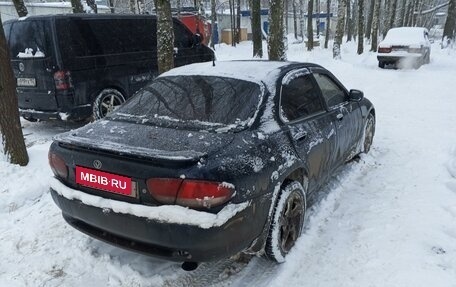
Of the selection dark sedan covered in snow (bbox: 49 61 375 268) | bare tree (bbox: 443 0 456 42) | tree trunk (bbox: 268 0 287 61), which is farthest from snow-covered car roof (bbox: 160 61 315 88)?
bare tree (bbox: 443 0 456 42)

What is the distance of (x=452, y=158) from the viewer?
5.25 metres

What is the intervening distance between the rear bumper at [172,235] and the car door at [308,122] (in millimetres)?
960

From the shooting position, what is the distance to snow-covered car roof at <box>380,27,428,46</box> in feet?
48.7

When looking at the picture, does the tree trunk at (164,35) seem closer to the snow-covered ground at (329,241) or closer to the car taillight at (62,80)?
the car taillight at (62,80)

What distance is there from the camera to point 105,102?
22.9ft

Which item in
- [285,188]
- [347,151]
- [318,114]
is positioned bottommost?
[347,151]

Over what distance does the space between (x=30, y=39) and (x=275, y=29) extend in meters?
5.50

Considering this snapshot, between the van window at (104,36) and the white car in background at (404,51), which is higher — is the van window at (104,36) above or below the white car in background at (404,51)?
above

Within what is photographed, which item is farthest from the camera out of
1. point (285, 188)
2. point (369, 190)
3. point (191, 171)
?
point (369, 190)

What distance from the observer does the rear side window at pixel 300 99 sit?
134 inches

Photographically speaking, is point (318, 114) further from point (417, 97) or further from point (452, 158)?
point (417, 97)

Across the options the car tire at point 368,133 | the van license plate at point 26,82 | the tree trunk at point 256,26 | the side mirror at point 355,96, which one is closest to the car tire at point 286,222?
the side mirror at point 355,96

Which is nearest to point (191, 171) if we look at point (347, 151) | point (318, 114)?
point (318, 114)

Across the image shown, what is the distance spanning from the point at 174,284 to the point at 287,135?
1.44m
